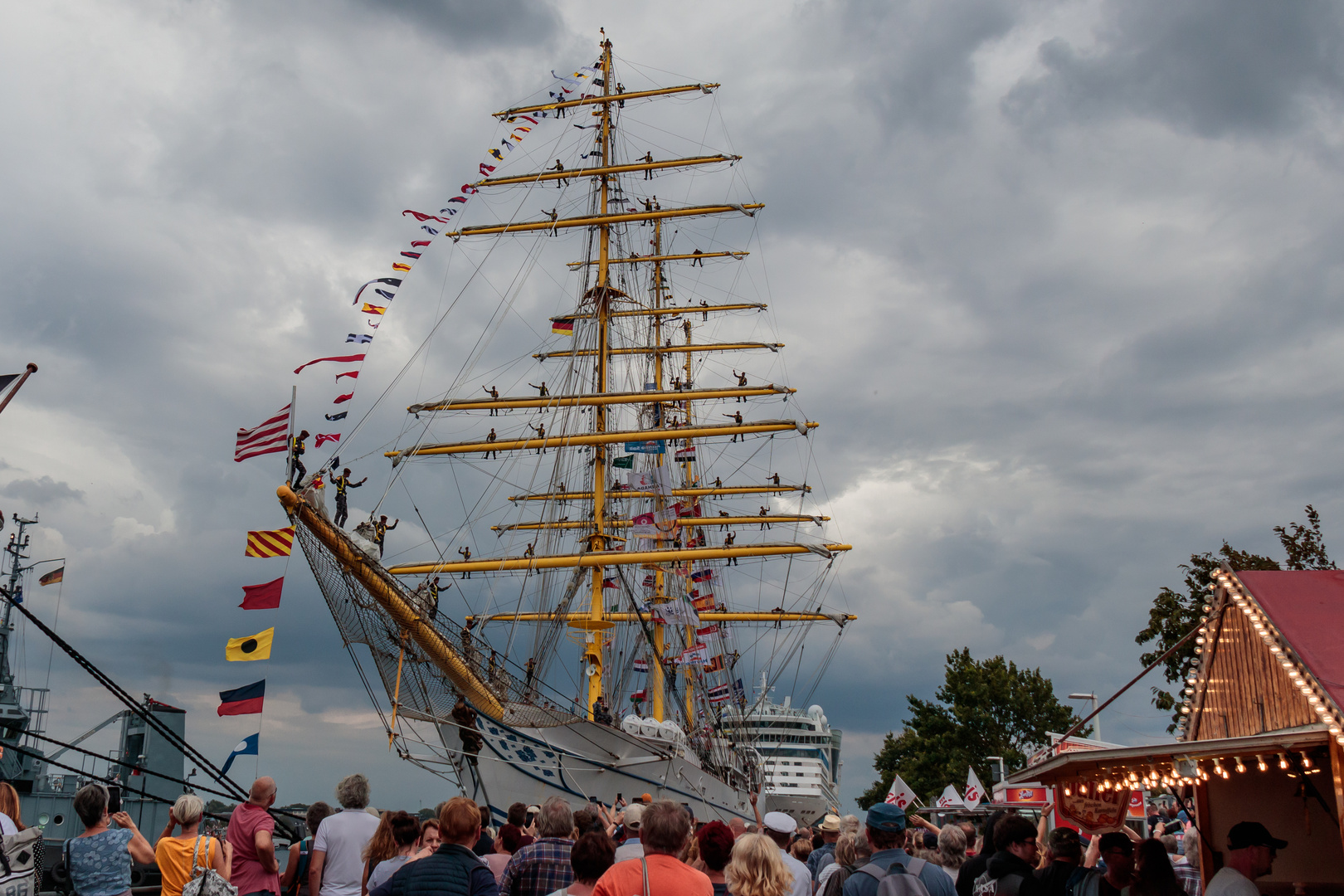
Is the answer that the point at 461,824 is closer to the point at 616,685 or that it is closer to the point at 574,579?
the point at 574,579

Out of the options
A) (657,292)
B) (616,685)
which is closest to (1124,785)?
(616,685)

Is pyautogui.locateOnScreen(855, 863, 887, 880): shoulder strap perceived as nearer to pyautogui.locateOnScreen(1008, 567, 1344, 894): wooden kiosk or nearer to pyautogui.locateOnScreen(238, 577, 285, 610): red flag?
pyautogui.locateOnScreen(1008, 567, 1344, 894): wooden kiosk

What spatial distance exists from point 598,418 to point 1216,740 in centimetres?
2450

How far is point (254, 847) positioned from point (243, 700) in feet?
14.8

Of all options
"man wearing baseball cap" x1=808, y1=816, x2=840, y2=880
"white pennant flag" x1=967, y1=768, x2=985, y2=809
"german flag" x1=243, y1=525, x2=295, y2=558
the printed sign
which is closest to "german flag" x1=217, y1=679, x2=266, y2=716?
"german flag" x1=243, y1=525, x2=295, y2=558

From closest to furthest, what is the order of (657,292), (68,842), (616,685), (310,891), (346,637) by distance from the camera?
1. (68,842)
2. (310,891)
3. (346,637)
4. (616,685)
5. (657,292)

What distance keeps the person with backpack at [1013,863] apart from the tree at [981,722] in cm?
4559

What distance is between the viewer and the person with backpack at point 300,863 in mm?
6922

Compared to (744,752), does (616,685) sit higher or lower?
higher

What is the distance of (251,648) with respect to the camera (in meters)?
11.7

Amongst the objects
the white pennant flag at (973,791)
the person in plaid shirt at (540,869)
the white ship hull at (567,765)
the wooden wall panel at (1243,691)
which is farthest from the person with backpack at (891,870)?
the white pennant flag at (973,791)

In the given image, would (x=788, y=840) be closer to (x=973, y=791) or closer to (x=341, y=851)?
(x=341, y=851)

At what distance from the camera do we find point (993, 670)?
1986 inches

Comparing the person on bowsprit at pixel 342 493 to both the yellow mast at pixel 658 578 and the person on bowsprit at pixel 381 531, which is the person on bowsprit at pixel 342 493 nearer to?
the person on bowsprit at pixel 381 531
